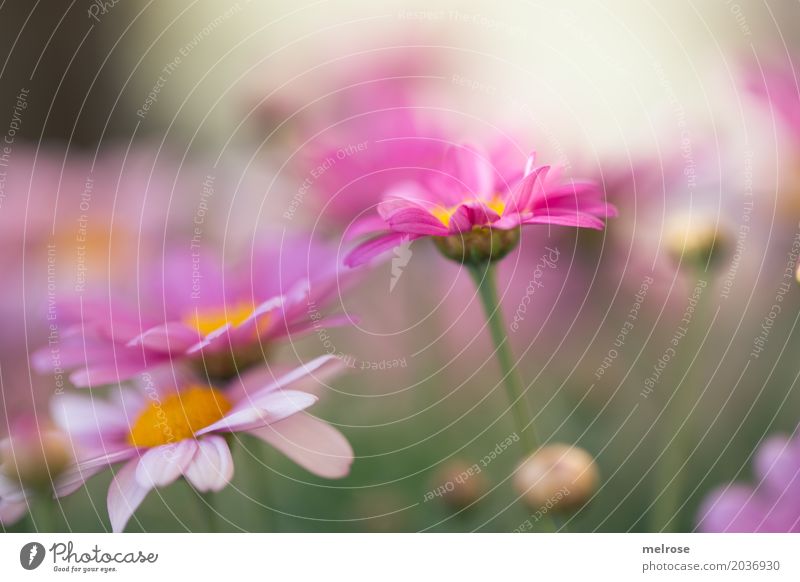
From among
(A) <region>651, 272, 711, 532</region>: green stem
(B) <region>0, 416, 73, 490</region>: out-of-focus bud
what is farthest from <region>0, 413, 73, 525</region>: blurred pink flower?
(A) <region>651, 272, 711, 532</region>: green stem

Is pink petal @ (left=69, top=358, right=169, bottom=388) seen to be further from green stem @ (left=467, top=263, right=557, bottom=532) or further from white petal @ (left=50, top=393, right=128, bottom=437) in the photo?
green stem @ (left=467, top=263, right=557, bottom=532)

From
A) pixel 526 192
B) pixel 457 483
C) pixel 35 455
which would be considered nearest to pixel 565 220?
pixel 526 192

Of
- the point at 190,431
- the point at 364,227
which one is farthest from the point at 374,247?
the point at 190,431

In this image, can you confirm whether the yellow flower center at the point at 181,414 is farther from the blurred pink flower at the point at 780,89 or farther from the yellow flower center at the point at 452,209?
the blurred pink flower at the point at 780,89

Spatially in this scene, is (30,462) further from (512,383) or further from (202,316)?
(512,383)

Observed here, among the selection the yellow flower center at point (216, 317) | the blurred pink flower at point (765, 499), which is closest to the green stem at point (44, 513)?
the yellow flower center at point (216, 317)

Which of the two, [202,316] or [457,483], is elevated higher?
[202,316]
